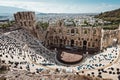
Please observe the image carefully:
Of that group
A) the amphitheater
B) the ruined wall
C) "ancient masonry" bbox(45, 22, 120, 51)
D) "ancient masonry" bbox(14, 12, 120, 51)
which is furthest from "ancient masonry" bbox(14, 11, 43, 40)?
the amphitheater

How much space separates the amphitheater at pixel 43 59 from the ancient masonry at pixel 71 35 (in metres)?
5.54

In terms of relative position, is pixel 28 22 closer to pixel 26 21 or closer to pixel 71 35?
pixel 26 21

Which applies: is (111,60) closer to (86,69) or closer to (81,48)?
(86,69)

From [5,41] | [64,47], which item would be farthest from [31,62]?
[64,47]

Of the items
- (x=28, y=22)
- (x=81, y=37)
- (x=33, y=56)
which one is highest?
(x=28, y=22)

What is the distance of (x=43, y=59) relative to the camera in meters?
77.7

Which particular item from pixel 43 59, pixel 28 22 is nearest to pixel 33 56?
pixel 43 59

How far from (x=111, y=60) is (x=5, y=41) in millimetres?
38915

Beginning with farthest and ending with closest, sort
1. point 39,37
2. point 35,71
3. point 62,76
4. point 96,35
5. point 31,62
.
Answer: point 39,37 < point 96,35 < point 31,62 < point 35,71 < point 62,76

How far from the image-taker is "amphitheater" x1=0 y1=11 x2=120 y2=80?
226 ft

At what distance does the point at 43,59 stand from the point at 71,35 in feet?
71.1

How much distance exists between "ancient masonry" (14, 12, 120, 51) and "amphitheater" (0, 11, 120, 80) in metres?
5.54

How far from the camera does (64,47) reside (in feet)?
315

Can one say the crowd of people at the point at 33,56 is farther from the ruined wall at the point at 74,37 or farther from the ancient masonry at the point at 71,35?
the ruined wall at the point at 74,37
